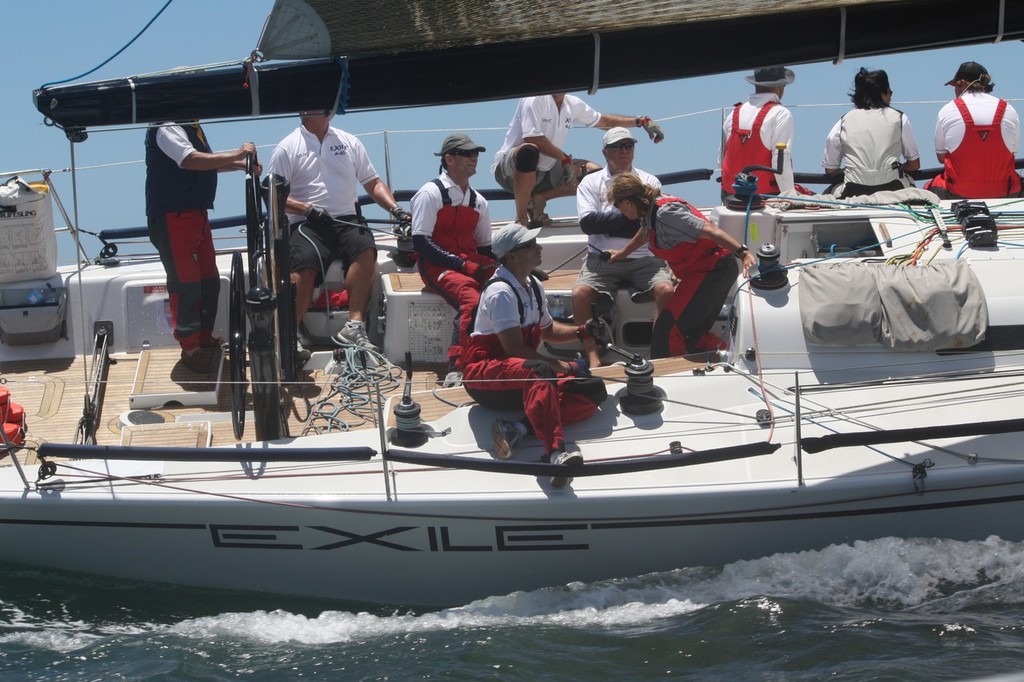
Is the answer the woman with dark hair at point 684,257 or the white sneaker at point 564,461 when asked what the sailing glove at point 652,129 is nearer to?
the woman with dark hair at point 684,257

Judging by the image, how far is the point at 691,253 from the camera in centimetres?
592

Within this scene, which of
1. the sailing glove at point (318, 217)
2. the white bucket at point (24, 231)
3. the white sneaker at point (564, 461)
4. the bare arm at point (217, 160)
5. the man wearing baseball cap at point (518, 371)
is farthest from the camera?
the white bucket at point (24, 231)

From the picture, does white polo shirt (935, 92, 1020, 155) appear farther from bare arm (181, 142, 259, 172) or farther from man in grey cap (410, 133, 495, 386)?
bare arm (181, 142, 259, 172)

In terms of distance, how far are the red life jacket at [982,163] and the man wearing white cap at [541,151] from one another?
1914 mm

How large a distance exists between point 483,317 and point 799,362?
1.48m

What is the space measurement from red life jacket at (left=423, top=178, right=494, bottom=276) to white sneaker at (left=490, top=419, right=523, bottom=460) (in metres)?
1.43

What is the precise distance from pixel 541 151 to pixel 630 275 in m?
1.44

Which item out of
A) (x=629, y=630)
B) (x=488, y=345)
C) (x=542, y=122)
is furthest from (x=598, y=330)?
(x=542, y=122)

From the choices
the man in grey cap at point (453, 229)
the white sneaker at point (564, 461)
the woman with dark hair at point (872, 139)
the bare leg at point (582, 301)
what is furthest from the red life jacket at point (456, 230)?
the woman with dark hair at point (872, 139)

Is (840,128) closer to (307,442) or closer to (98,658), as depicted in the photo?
(307,442)

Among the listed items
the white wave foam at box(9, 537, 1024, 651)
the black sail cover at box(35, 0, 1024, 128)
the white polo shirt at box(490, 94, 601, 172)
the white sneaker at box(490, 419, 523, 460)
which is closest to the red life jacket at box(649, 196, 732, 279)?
the white sneaker at box(490, 419, 523, 460)

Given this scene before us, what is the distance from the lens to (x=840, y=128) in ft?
26.2

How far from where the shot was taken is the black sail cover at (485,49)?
4.48m

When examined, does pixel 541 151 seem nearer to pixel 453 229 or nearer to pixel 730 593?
pixel 453 229
